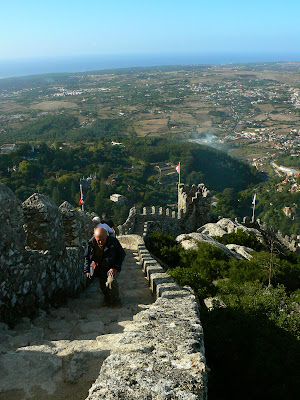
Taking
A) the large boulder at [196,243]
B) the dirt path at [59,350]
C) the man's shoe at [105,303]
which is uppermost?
the dirt path at [59,350]

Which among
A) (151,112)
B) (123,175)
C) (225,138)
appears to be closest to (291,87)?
(151,112)

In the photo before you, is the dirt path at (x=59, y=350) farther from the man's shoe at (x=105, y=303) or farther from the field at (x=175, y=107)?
the field at (x=175, y=107)

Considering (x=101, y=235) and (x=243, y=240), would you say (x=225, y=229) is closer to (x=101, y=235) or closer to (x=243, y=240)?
(x=243, y=240)

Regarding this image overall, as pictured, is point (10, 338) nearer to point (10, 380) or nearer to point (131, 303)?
point (10, 380)

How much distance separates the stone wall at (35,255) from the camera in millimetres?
4363

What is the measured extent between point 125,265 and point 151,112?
123 m

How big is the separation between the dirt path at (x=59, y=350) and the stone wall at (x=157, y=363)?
41 centimetres

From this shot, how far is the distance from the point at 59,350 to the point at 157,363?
4.00 ft

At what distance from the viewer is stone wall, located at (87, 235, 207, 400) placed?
2.21 m

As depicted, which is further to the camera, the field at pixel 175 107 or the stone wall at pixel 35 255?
the field at pixel 175 107

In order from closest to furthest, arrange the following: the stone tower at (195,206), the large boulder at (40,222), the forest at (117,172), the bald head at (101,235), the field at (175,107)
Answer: the bald head at (101,235) < the large boulder at (40,222) < the stone tower at (195,206) < the forest at (117,172) < the field at (175,107)

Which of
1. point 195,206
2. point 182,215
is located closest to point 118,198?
point 195,206

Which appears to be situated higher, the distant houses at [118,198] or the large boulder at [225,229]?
the large boulder at [225,229]

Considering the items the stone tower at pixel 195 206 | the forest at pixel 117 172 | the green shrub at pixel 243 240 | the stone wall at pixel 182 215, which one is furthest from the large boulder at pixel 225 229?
the forest at pixel 117 172
